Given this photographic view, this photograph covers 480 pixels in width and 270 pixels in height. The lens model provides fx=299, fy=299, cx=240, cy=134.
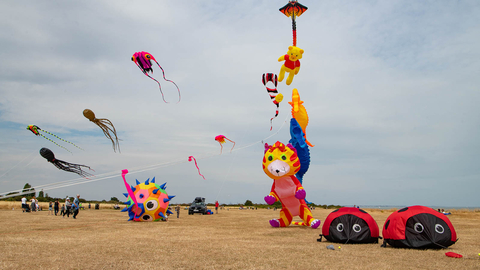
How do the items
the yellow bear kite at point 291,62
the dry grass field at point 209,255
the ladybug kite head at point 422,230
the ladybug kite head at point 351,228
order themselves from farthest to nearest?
the yellow bear kite at point 291,62, the ladybug kite head at point 351,228, the ladybug kite head at point 422,230, the dry grass field at point 209,255

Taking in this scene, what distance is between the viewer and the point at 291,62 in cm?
1427

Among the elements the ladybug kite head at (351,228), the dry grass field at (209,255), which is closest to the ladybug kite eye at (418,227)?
the dry grass field at (209,255)

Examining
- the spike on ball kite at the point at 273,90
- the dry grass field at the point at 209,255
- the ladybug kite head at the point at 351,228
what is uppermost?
the spike on ball kite at the point at 273,90

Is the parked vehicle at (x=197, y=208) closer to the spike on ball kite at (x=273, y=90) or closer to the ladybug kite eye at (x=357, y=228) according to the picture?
the spike on ball kite at (x=273, y=90)

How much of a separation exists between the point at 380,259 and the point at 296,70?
388 inches

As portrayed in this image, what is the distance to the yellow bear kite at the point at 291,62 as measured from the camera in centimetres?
1391

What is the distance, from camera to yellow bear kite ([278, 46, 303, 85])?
1391cm

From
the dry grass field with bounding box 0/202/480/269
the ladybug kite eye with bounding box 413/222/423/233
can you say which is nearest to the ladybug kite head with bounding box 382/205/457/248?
the ladybug kite eye with bounding box 413/222/423/233

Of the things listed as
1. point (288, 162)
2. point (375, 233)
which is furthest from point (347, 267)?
point (288, 162)

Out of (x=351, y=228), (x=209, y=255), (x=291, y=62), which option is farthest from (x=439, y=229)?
(x=291, y=62)

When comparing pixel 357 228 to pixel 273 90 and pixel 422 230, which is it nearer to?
pixel 422 230

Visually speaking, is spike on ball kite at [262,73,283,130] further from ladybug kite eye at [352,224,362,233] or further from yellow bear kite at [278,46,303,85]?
ladybug kite eye at [352,224,362,233]

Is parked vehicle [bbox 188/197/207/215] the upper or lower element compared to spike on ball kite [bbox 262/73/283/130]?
lower

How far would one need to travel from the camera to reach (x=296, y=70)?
14.6m
